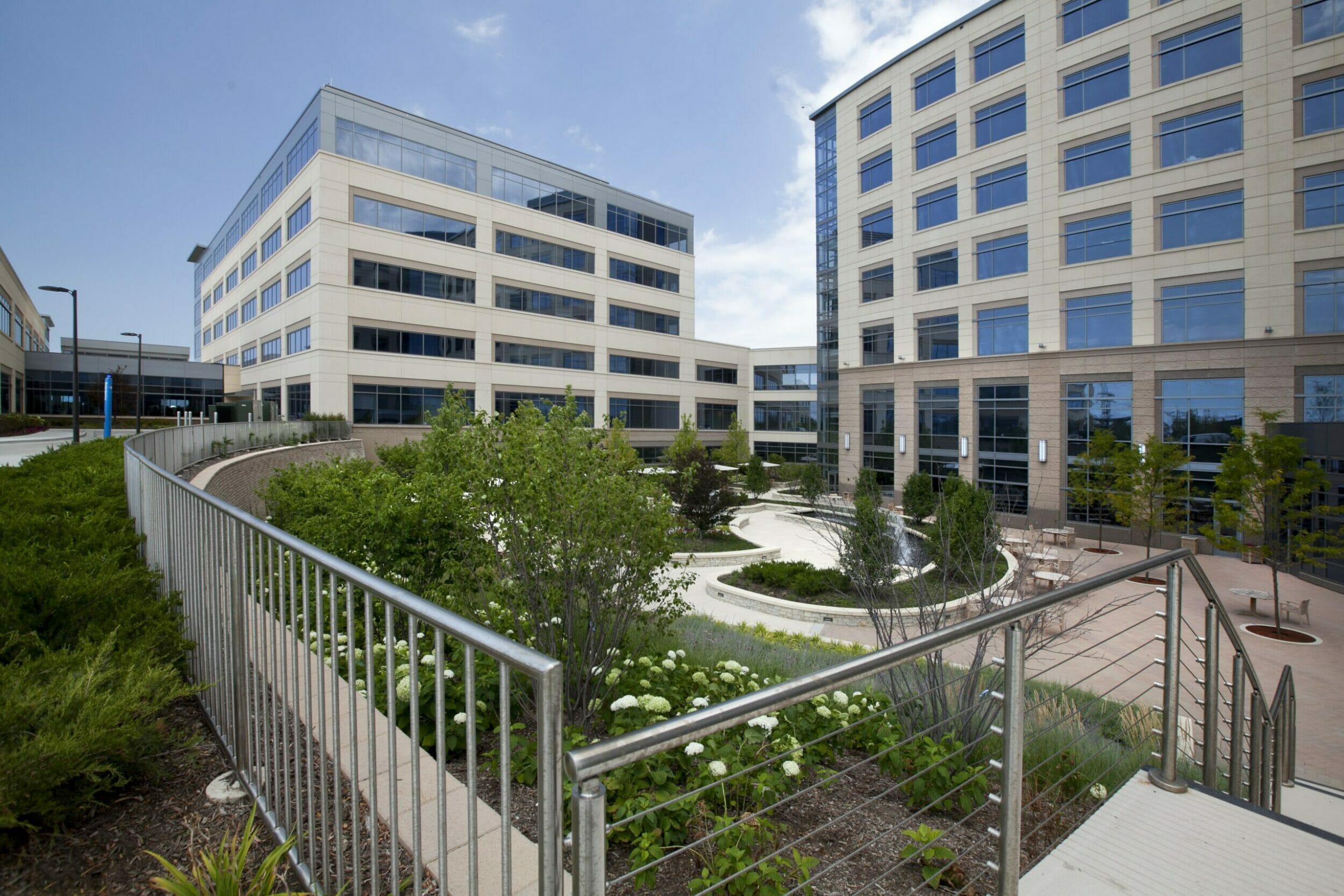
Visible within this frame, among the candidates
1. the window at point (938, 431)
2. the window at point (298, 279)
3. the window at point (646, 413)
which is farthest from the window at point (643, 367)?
the window at point (938, 431)

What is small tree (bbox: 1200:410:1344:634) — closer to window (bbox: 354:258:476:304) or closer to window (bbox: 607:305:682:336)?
window (bbox: 607:305:682:336)

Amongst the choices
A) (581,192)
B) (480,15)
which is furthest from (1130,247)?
(480,15)

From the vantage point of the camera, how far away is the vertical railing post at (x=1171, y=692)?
3.44 meters

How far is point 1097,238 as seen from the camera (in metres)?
27.2

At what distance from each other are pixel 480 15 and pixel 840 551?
7081cm

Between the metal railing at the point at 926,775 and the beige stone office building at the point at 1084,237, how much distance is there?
77.2ft

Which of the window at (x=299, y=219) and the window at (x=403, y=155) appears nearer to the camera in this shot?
the window at (x=403, y=155)

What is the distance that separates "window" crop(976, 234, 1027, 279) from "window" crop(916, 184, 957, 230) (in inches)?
94.7

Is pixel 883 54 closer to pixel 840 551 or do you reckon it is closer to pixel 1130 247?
pixel 1130 247

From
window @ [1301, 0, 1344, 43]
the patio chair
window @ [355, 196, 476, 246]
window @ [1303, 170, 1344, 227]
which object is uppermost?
window @ [1301, 0, 1344, 43]

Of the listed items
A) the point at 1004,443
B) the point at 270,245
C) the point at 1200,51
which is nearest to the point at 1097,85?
the point at 1200,51

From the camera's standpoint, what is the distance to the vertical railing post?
3.44 meters

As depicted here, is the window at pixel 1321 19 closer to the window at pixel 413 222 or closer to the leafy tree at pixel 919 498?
the leafy tree at pixel 919 498

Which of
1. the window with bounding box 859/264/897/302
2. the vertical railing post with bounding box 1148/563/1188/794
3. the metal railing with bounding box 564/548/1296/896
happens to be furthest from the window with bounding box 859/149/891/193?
the vertical railing post with bounding box 1148/563/1188/794
